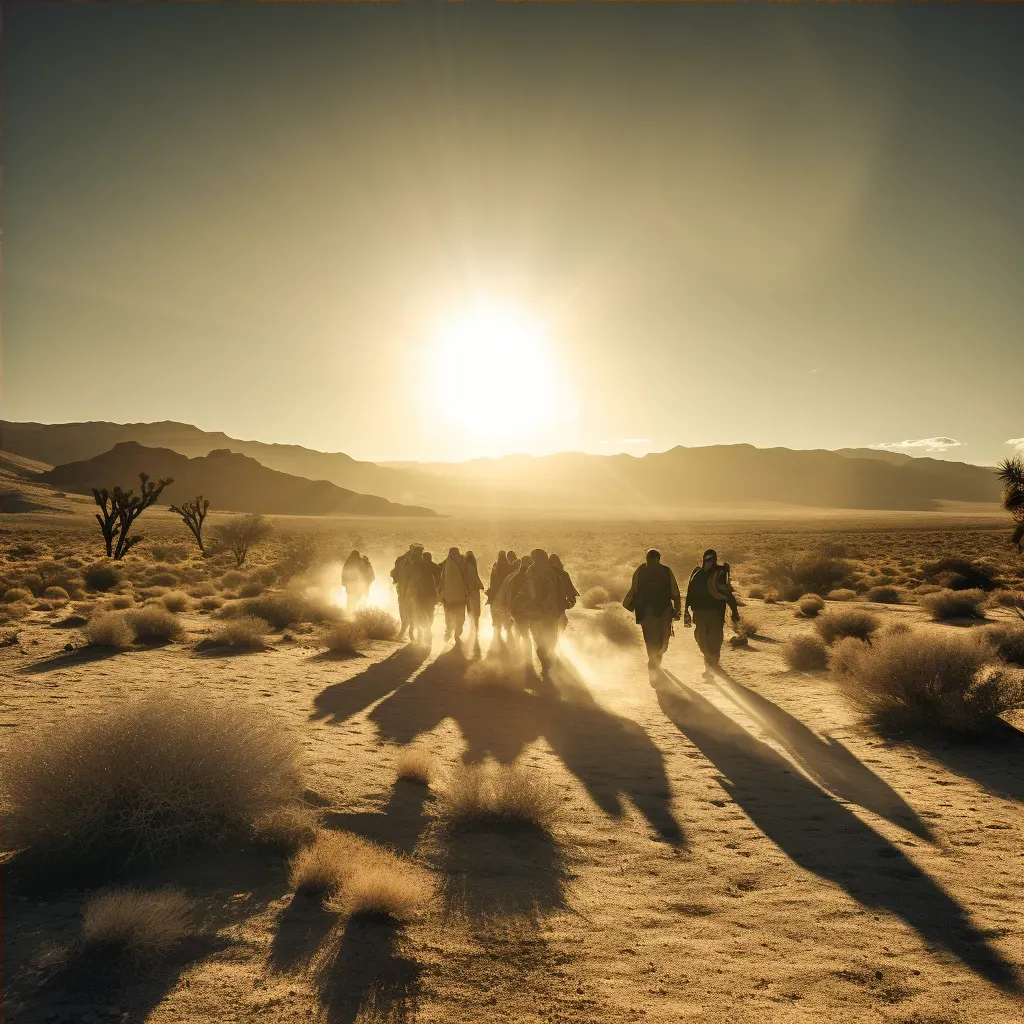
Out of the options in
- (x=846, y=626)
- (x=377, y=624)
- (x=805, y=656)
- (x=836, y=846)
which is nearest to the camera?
(x=836, y=846)

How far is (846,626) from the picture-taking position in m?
13.7

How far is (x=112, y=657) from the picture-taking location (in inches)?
463

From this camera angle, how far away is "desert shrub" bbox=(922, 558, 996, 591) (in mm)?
21781

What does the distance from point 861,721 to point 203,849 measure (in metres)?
7.61

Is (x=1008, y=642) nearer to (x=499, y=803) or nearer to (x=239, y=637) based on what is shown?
(x=499, y=803)

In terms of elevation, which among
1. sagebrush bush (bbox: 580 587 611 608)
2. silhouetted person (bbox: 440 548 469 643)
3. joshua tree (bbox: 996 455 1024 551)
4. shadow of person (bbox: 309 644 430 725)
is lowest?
sagebrush bush (bbox: 580 587 611 608)

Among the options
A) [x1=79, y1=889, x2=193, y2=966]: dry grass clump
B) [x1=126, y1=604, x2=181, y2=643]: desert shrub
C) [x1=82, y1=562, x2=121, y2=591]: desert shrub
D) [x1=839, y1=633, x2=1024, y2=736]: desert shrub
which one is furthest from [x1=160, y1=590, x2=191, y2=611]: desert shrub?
[x1=839, y1=633, x2=1024, y2=736]: desert shrub

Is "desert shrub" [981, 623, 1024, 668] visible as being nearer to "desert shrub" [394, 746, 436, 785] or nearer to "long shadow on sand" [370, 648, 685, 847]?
"long shadow on sand" [370, 648, 685, 847]

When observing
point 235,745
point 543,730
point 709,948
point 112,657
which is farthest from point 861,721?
point 112,657

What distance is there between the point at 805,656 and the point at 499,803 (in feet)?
27.6

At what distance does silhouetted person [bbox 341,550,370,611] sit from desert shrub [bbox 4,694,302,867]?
12.3 m

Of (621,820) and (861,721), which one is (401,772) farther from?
(861,721)

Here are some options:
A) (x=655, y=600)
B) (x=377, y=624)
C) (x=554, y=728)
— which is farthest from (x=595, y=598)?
(x=554, y=728)

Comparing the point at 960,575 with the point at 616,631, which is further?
the point at 960,575
